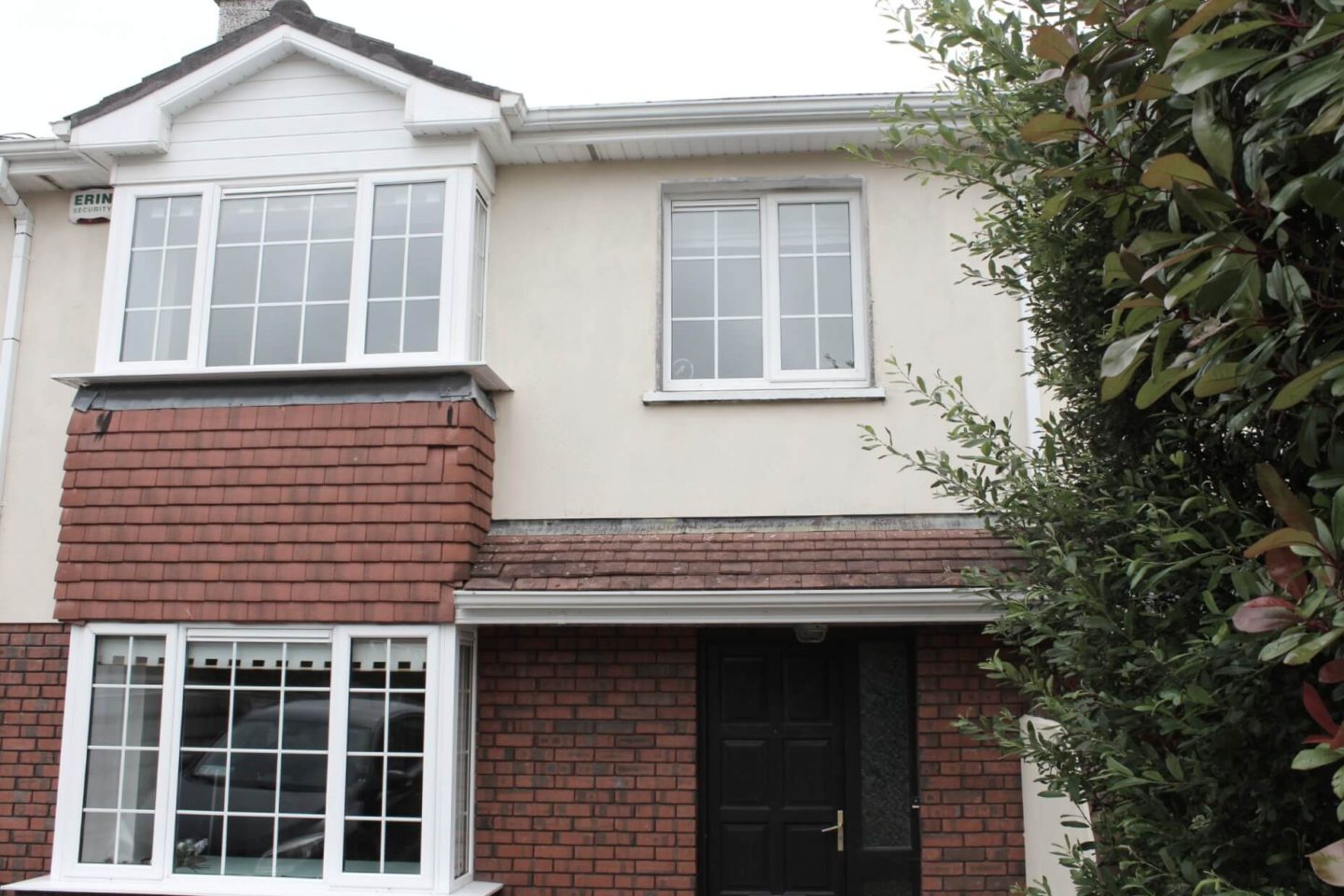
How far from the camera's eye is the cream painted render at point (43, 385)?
7508 mm

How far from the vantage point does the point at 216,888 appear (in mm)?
6500

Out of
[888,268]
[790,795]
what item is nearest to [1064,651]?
[790,795]

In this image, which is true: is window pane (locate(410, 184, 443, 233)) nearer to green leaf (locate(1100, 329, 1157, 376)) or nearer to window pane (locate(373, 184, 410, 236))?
window pane (locate(373, 184, 410, 236))

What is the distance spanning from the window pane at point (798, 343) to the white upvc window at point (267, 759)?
2725 mm

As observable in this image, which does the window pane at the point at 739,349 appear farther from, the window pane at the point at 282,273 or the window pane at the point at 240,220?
the window pane at the point at 240,220

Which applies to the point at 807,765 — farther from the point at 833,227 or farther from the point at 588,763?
the point at 833,227

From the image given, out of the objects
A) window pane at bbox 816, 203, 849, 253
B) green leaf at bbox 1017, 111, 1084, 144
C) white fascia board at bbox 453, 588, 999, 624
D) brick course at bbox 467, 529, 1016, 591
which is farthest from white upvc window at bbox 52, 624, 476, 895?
green leaf at bbox 1017, 111, 1084, 144

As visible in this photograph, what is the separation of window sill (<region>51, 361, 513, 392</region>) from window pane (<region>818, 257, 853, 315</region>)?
7.16ft

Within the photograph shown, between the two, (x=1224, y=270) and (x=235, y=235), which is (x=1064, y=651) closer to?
(x=1224, y=270)

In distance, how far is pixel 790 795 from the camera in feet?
22.6

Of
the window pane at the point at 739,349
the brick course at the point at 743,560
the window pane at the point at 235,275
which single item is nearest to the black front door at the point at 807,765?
the brick course at the point at 743,560

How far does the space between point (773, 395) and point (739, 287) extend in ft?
2.85

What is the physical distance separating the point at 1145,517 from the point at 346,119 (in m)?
6.16

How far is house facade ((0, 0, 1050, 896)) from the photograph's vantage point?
6.64 m
